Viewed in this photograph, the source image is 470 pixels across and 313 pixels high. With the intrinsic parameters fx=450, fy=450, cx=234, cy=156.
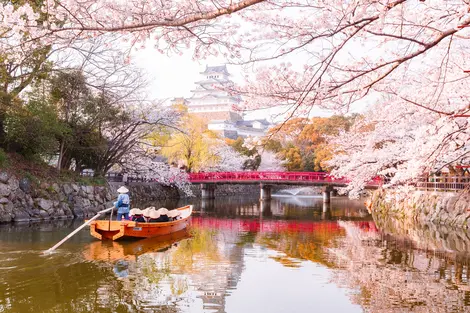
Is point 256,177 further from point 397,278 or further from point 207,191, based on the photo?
point 397,278

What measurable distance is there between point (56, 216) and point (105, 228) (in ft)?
18.0

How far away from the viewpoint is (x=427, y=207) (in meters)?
16.6

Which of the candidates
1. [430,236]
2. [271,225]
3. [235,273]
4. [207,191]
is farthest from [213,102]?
[235,273]

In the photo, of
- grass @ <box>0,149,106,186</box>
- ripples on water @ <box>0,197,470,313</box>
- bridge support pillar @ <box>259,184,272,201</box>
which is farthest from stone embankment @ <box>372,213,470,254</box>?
bridge support pillar @ <box>259,184,272,201</box>

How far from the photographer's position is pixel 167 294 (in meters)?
6.57

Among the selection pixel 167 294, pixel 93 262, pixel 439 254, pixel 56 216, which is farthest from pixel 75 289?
pixel 56 216

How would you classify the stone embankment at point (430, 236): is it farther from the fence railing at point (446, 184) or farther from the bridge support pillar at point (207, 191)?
the bridge support pillar at point (207, 191)

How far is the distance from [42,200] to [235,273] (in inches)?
373

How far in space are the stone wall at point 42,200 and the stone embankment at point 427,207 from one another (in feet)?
41.1

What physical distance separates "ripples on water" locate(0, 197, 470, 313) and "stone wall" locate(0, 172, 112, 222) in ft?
3.38

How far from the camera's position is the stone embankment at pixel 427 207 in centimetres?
1423

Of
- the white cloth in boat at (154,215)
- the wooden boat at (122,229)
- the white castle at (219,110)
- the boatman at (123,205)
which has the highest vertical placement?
the white castle at (219,110)

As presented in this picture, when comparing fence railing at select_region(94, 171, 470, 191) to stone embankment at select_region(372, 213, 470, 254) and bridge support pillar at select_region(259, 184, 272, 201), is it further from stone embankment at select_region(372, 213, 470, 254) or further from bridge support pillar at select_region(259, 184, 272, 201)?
stone embankment at select_region(372, 213, 470, 254)

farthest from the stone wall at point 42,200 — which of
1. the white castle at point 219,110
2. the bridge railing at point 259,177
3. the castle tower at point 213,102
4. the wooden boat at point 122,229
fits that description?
the castle tower at point 213,102
